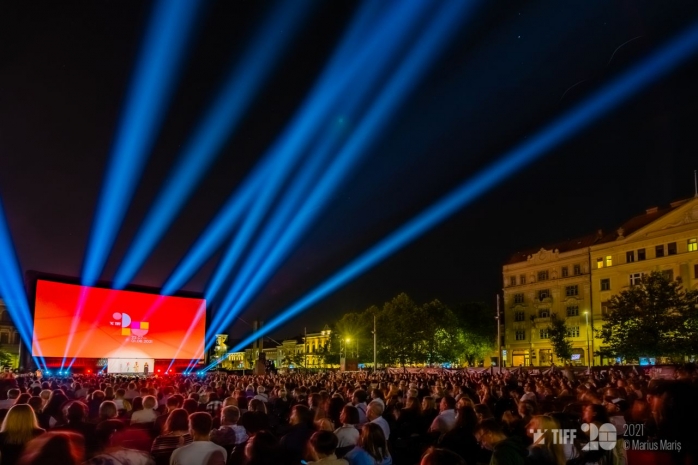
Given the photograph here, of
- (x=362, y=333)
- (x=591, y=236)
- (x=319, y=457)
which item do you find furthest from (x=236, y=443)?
(x=362, y=333)

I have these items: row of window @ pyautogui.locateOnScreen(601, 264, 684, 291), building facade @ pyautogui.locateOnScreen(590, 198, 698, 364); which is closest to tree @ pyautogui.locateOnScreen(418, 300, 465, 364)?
building facade @ pyautogui.locateOnScreen(590, 198, 698, 364)

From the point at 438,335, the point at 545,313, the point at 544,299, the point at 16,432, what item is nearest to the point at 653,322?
the point at 544,299

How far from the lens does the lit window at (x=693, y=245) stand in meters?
51.3

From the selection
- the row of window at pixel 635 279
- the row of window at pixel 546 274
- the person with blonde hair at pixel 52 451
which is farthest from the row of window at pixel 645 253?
the person with blonde hair at pixel 52 451

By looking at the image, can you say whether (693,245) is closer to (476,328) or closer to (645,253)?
(645,253)

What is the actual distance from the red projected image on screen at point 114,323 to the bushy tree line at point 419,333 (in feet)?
108

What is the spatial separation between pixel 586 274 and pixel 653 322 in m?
19.0

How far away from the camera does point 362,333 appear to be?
270 ft

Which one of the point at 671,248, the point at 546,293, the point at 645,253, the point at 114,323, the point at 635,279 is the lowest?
the point at 114,323

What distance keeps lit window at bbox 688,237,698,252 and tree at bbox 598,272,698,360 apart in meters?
8.00

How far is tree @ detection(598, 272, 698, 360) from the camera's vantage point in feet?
139

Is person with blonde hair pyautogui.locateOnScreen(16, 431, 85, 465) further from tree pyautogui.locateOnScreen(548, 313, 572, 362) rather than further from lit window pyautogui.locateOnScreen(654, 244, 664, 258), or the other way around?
lit window pyautogui.locateOnScreen(654, 244, 664, 258)

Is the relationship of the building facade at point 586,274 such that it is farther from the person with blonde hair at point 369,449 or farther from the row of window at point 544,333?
the person with blonde hair at point 369,449

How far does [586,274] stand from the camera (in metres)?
61.8
